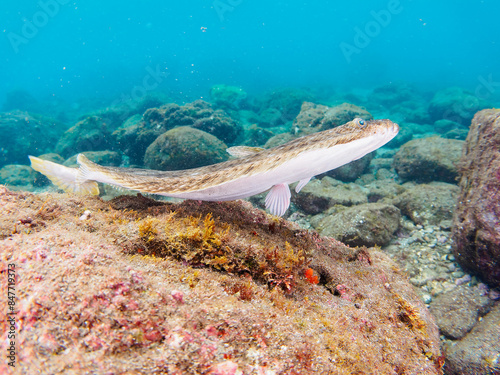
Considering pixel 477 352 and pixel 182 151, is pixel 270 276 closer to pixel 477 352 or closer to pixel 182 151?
pixel 477 352

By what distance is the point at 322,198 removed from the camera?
8.02 m

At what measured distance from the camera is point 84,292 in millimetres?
1413

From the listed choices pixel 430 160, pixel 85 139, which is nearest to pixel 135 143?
pixel 85 139

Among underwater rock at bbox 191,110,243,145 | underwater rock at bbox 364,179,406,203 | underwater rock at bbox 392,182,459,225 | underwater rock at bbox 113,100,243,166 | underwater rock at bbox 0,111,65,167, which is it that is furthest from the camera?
underwater rock at bbox 0,111,65,167

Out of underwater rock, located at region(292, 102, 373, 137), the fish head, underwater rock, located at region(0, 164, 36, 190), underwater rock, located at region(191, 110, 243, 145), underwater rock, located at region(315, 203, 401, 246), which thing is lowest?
underwater rock, located at region(0, 164, 36, 190)

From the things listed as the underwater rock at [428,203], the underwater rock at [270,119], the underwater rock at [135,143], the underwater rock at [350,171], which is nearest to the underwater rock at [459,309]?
the underwater rock at [428,203]

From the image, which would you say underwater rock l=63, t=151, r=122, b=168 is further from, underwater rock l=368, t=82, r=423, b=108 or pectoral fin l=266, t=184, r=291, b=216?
underwater rock l=368, t=82, r=423, b=108

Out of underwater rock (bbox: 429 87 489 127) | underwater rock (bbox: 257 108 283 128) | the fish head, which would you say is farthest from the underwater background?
underwater rock (bbox: 429 87 489 127)

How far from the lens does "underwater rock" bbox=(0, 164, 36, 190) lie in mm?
13211

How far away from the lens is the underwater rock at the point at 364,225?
19.9ft

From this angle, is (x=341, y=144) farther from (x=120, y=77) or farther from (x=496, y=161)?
(x=120, y=77)

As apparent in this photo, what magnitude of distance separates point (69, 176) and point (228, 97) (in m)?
27.6

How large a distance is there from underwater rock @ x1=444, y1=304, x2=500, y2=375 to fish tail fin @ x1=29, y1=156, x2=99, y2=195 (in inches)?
251

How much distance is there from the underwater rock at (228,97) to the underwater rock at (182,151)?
1762cm
